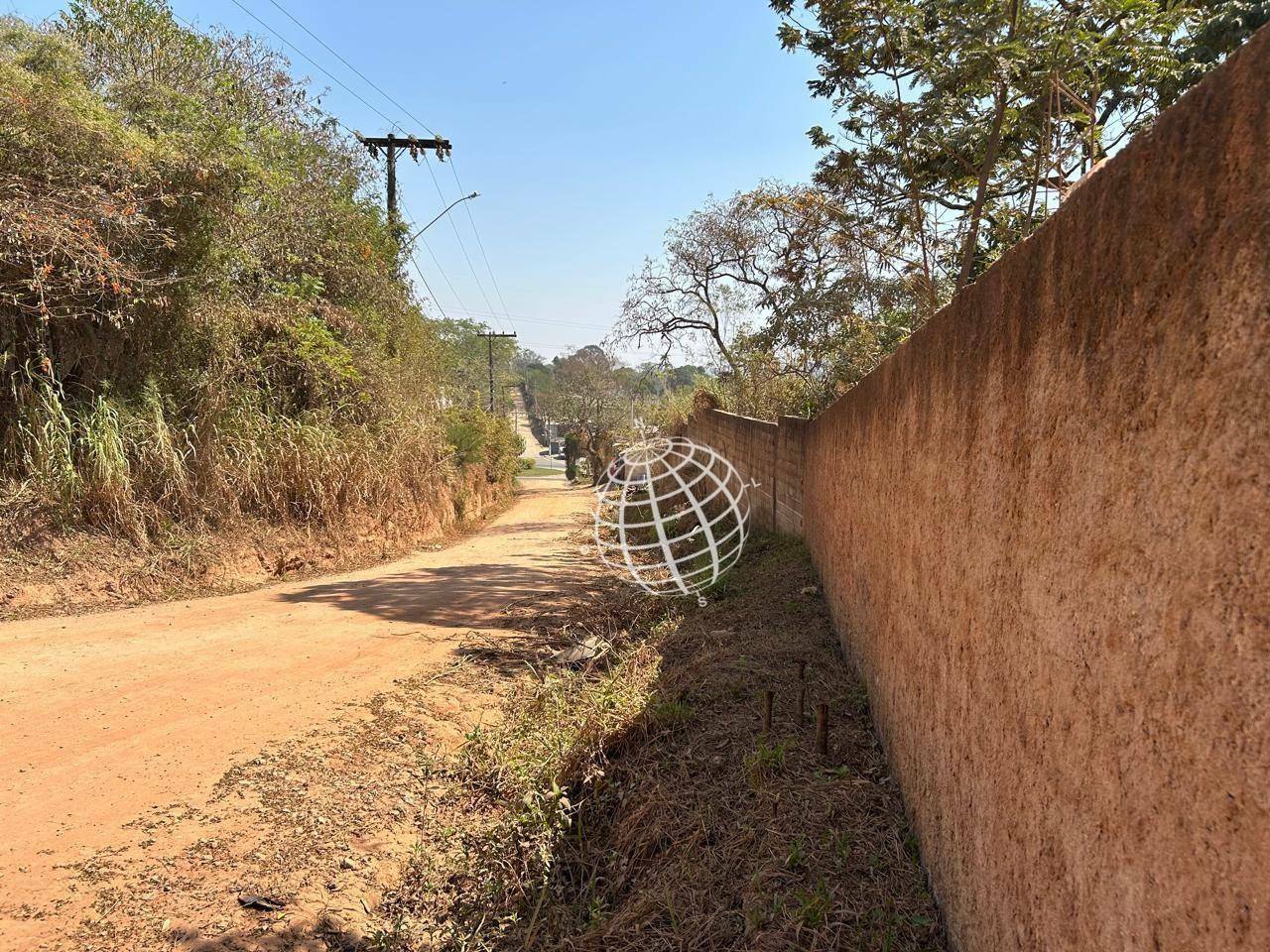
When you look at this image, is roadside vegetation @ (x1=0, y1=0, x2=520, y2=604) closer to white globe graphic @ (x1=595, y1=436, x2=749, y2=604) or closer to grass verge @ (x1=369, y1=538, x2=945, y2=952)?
white globe graphic @ (x1=595, y1=436, x2=749, y2=604)

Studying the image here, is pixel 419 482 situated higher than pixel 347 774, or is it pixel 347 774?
pixel 419 482

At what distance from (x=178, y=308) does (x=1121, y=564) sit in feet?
32.3

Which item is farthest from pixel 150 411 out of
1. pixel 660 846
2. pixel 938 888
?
pixel 938 888

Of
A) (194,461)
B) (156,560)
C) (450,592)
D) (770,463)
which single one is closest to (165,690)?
(450,592)

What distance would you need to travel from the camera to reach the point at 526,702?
479 cm

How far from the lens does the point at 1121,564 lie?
118 cm

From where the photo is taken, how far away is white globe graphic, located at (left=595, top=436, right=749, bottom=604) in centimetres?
616

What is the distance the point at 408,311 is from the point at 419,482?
3.78 m

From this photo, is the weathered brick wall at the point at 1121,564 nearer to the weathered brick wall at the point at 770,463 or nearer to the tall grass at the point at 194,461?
the weathered brick wall at the point at 770,463

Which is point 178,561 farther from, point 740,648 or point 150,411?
point 740,648

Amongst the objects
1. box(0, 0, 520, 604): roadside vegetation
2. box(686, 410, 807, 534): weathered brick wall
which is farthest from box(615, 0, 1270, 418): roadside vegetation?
box(0, 0, 520, 604): roadside vegetation

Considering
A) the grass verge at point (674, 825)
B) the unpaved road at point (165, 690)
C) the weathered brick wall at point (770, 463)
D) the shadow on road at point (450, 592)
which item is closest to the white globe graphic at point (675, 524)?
the weathered brick wall at point (770, 463)

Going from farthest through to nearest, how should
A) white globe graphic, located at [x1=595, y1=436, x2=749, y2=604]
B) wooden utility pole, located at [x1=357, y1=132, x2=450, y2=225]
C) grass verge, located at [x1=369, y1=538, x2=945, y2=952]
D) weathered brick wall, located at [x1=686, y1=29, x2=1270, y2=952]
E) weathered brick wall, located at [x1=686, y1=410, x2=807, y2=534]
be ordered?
wooden utility pole, located at [x1=357, y1=132, x2=450, y2=225], weathered brick wall, located at [x1=686, y1=410, x2=807, y2=534], white globe graphic, located at [x1=595, y1=436, x2=749, y2=604], grass verge, located at [x1=369, y1=538, x2=945, y2=952], weathered brick wall, located at [x1=686, y1=29, x2=1270, y2=952]

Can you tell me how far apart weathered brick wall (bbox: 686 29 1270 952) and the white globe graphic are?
359cm
